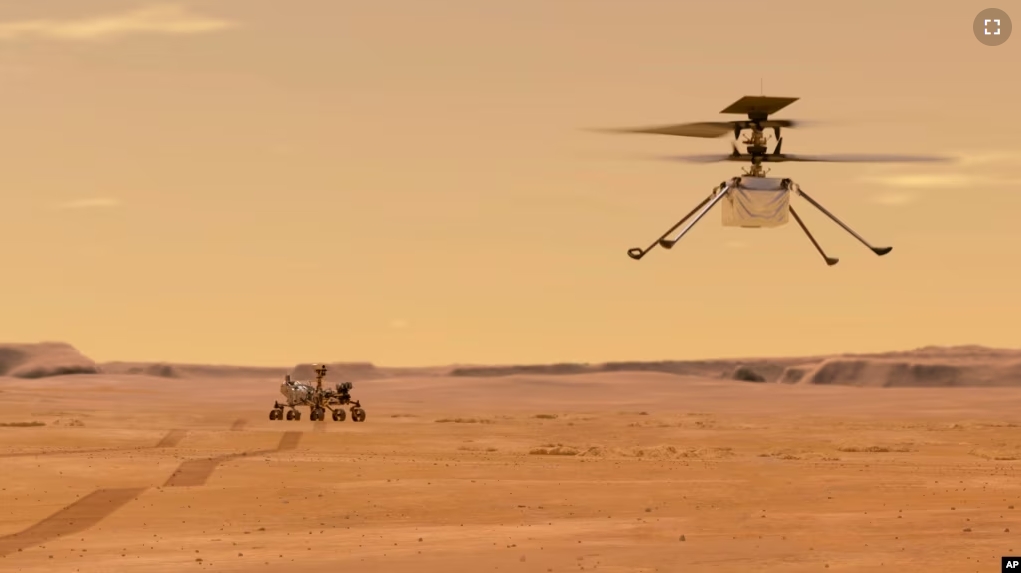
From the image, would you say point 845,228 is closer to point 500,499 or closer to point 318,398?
point 500,499

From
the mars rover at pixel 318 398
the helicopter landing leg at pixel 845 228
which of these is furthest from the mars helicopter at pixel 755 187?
the mars rover at pixel 318 398

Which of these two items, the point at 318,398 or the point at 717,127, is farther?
the point at 318,398

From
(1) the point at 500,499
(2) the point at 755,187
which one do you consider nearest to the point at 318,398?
(1) the point at 500,499

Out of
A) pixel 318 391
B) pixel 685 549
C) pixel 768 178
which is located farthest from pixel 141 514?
pixel 318 391

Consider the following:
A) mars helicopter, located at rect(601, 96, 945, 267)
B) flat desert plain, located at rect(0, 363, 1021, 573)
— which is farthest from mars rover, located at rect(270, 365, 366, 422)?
mars helicopter, located at rect(601, 96, 945, 267)

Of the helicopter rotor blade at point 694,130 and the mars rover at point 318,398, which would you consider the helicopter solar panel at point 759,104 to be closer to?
the helicopter rotor blade at point 694,130

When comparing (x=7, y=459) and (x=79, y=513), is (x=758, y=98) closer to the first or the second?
(x=79, y=513)
